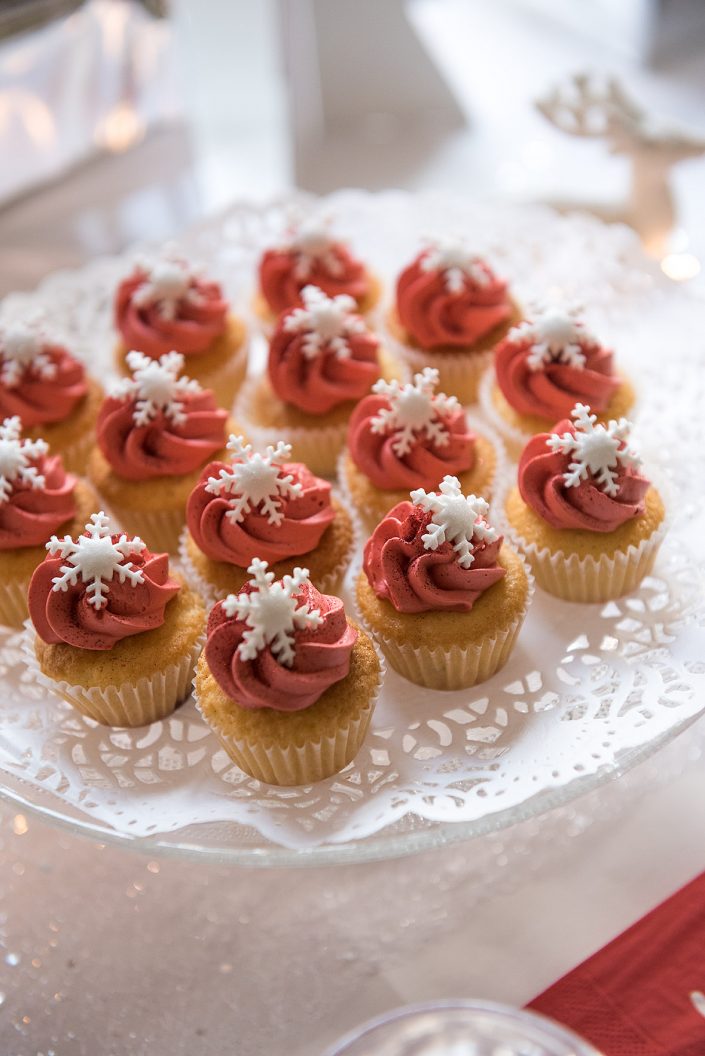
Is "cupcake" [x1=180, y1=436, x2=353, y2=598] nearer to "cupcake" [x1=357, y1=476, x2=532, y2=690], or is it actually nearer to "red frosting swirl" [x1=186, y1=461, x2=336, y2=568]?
"red frosting swirl" [x1=186, y1=461, x2=336, y2=568]

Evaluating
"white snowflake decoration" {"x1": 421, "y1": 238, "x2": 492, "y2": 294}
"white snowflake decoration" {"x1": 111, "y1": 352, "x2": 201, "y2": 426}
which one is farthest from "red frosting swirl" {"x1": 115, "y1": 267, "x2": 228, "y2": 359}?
"white snowflake decoration" {"x1": 421, "y1": 238, "x2": 492, "y2": 294}

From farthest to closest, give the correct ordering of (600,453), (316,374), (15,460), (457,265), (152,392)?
(457,265), (316,374), (152,392), (15,460), (600,453)

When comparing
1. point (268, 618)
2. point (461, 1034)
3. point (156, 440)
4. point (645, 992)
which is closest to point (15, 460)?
point (156, 440)

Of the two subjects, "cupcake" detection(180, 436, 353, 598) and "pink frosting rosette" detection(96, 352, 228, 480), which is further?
"pink frosting rosette" detection(96, 352, 228, 480)

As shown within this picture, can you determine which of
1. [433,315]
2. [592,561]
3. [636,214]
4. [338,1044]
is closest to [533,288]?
[433,315]

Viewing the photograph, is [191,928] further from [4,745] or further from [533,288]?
[533,288]

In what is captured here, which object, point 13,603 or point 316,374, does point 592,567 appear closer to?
point 316,374
